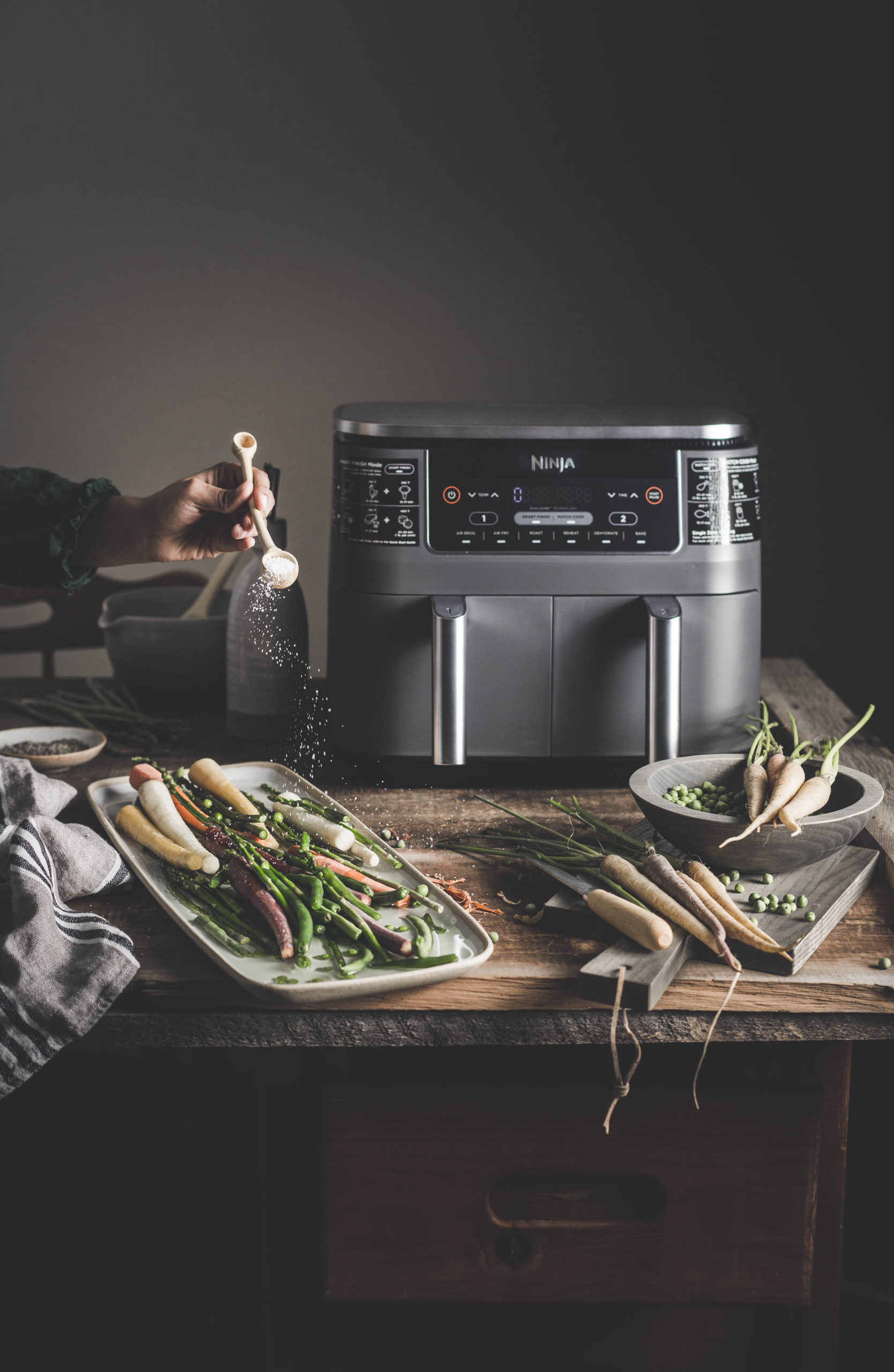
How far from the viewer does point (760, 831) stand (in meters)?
1.11

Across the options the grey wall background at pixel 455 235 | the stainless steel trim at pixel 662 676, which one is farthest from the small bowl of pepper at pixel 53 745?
the grey wall background at pixel 455 235

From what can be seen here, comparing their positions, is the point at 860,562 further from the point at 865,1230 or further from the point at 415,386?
the point at 865,1230

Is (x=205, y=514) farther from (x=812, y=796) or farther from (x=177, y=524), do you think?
(x=812, y=796)

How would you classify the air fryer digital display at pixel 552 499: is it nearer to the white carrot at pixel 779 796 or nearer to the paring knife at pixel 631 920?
the white carrot at pixel 779 796

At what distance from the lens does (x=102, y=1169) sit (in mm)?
1934

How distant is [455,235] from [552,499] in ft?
6.50

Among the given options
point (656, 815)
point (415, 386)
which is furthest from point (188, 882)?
point (415, 386)

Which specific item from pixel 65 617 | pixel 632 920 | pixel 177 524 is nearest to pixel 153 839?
pixel 177 524

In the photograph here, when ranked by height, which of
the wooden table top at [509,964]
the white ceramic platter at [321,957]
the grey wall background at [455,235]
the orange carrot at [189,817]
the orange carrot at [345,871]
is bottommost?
the wooden table top at [509,964]

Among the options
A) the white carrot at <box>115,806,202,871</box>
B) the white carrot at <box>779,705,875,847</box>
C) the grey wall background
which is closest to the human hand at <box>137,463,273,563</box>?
the white carrot at <box>115,806,202,871</box>

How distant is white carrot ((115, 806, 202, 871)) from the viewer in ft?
3.89

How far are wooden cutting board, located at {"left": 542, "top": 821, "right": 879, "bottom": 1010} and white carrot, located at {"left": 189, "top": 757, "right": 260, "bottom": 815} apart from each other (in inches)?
16.5

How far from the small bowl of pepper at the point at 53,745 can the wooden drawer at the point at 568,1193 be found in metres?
0.67

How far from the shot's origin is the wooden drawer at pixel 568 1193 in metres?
1.08
